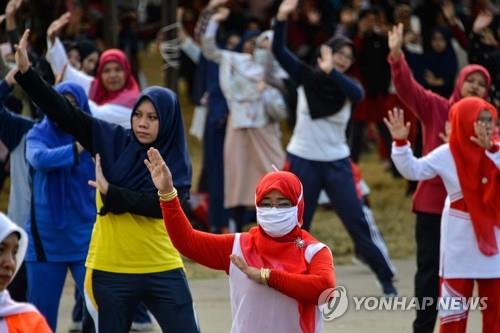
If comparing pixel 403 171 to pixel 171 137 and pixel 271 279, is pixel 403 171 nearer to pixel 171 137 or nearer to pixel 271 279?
pixel 171 137

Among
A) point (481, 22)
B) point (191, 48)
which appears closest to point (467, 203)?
point (481, 22)

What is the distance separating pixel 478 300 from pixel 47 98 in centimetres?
284

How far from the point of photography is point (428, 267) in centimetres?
859

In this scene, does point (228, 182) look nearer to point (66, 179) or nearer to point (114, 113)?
point (114, 113)

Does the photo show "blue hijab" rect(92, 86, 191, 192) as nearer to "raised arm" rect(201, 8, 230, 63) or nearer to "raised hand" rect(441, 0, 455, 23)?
"raised hand" rect(441, 0, 455, 23)

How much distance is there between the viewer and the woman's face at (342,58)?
10.8 metres

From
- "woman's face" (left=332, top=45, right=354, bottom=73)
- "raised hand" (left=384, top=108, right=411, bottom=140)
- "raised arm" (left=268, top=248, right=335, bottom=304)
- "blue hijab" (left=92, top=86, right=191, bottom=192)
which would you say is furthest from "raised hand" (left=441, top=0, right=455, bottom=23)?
"raised arm" (left=268, top=248, right=335, bottom=304)

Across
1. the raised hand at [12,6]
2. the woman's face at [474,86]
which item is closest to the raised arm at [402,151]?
the woman's face at [474,86]

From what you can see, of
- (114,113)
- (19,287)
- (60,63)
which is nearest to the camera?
(19,287)

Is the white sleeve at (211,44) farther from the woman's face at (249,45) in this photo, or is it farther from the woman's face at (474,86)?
the woman's face at (474,86)

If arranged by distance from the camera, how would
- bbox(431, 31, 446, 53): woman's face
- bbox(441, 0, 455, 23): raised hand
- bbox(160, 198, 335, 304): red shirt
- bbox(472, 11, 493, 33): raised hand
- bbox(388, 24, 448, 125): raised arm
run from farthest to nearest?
bbox(431, 31, 446, 53): woman's face → bbox(441, 0, 455, 23): raised hand → bbox(472, 11, 493, 33): raised hand → bbox(388, 24, 448, 125): raised arm → bbox(160, 198, 335, 304): red shirt

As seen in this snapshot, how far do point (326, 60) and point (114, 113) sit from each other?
2.13m

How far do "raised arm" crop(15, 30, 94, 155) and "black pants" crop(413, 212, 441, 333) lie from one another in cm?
256

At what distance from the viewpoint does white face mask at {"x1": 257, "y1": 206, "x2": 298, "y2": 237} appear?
607cm
